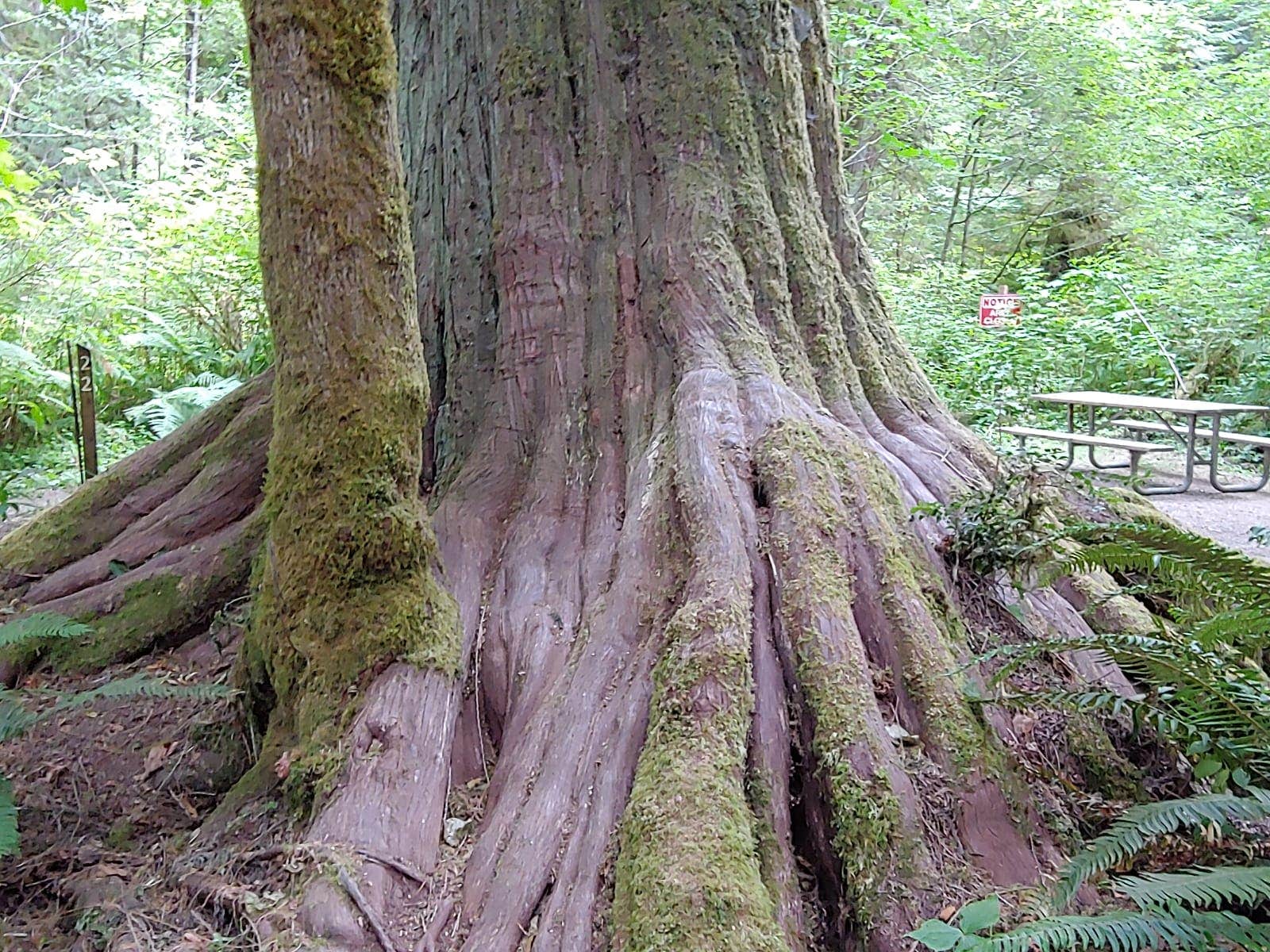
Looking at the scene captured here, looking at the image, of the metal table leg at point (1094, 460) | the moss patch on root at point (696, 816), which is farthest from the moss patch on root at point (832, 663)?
the metal table leg at point (1094, 460)

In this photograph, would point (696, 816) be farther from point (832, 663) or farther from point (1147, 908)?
point (1147, 908)

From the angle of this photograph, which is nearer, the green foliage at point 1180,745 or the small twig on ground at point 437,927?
the green foliage at point 1180,745

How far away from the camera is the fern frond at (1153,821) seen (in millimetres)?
2061

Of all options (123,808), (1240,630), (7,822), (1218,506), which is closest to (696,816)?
(1240,630)

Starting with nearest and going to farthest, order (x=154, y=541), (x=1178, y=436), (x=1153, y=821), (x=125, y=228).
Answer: (x=1153, y=821), (x=154, y=541), (x=1178, y=436), (x=125, y=228)

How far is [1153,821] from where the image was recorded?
2127 millimetres

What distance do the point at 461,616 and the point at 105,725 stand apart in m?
1.67

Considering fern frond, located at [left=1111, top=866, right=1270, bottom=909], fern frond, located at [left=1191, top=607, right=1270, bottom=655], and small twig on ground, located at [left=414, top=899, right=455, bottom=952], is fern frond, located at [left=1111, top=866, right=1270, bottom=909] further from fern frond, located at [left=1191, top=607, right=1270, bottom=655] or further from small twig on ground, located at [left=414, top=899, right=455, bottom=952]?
small twig on ground, located at [left=414, top=899, right=455, bottom=952]

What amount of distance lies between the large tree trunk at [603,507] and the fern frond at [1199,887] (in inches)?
16.3

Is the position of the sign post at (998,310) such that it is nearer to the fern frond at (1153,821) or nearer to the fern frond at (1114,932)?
the fern frond at (1153,821)

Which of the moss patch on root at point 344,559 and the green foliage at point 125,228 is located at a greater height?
the green foliage at point 125,228

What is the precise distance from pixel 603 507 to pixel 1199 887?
7.30ft

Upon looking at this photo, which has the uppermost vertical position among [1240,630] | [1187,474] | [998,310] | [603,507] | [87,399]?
[998,310]

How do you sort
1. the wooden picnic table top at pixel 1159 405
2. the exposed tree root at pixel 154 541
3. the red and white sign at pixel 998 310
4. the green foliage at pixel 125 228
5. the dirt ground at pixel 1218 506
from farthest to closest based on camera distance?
the red and white sign at pixel 998 310
the green foliage at pixel 125 228
the wooden picnic table top at pixel 1159 405
the dirt ground at pixel 1218 506
the exposed tree root at pixel 154 541
